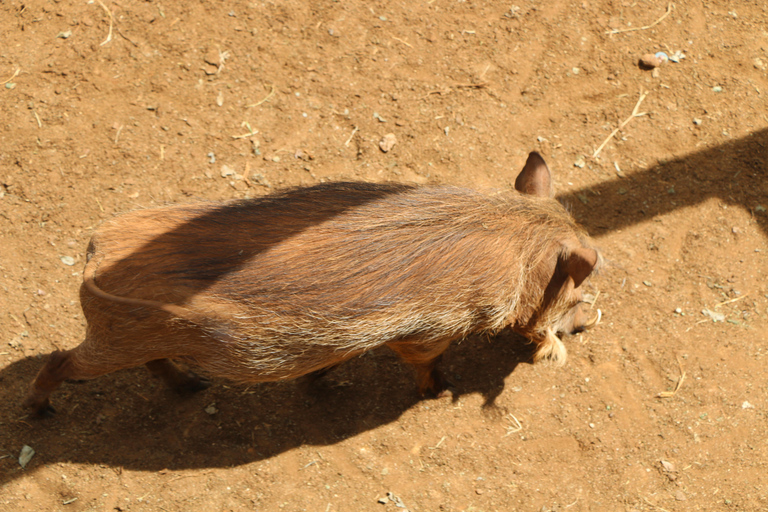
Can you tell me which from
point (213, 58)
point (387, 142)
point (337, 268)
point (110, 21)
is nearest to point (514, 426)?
point (337, 268)

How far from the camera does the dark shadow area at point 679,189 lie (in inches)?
162

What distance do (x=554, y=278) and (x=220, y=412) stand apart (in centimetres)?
205

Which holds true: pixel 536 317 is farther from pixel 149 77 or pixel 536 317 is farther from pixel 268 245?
pixel 149 77

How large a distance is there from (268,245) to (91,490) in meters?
1.77

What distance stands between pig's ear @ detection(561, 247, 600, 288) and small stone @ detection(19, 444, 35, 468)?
9.89ft

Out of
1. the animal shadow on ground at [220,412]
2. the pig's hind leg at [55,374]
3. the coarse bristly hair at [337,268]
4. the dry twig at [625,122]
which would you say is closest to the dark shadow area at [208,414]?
the animal shadow on ground at [220,412]

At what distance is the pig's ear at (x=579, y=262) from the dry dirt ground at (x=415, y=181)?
2.32 feet

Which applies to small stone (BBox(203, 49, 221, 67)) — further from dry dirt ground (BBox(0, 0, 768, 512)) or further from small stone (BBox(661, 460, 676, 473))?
small stone (BBox(661, 460, 676, 473))

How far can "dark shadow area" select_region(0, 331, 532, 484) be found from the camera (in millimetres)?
3217

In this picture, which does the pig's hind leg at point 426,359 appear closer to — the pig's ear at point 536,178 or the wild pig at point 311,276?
the wild pig at point 311,276

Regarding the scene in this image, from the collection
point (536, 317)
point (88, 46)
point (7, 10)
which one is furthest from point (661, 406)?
point (7, 10)

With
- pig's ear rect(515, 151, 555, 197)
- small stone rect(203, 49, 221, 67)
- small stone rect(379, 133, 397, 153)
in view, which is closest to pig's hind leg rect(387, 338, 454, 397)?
pig's ear rect(515, 151, 555, 197)

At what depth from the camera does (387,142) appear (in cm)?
424

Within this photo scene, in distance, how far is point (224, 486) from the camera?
319cm
